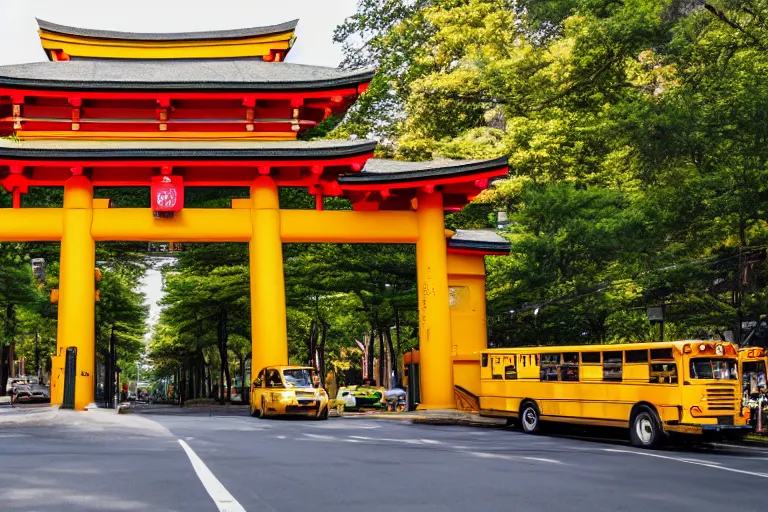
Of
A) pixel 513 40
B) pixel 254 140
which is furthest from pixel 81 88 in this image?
pixel 513 40

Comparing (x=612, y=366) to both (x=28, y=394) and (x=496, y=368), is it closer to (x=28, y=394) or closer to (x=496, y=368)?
(x=496, y=368)

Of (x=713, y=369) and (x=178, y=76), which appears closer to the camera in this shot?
(x=713, y=369)

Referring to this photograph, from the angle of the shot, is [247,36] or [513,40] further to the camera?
[513,40]

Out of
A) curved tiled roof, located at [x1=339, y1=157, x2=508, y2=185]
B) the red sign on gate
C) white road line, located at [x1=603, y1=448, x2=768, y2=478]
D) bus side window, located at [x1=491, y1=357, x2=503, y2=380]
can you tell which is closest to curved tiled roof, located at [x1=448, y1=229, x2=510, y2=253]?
curved tiled roof, located at [x1=339, y1=157, x2=508, y2=185]

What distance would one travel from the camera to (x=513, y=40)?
6384 cm

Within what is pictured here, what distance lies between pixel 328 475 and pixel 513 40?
54.4 meters

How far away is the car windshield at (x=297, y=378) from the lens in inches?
1150

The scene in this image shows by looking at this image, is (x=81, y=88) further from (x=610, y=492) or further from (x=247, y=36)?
(x=610, y=492)

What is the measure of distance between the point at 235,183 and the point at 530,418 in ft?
40.2

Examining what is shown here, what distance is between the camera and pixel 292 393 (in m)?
29.0

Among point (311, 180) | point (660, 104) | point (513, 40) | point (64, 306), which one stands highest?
point (513, 40)

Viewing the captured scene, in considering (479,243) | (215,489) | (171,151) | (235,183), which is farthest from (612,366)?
(215,489)

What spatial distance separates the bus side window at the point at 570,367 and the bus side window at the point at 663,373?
286cm

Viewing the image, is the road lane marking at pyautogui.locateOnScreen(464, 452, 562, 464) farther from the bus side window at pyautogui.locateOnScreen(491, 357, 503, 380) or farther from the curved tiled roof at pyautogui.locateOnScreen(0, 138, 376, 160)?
the curved tiled roof at pyautogui.locateOnScreen(0, 138, 376, 160)
